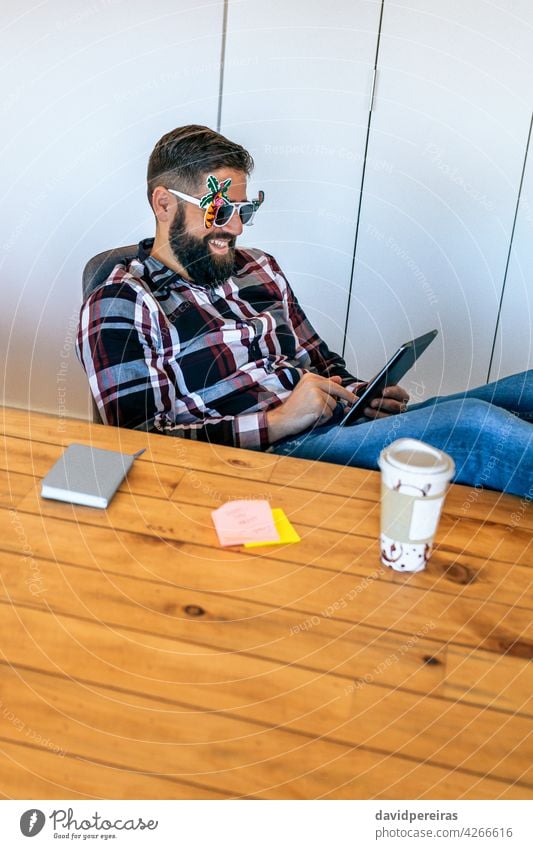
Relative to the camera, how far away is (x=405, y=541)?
1083 mm

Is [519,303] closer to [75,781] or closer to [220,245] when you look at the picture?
[220,245]

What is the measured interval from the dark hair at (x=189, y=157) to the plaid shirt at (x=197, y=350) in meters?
0.15

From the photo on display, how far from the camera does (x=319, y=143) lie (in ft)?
8.67

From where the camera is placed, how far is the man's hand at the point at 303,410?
5.71 feet

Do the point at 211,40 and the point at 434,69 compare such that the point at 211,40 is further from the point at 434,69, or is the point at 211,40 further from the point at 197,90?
the point at 434,69

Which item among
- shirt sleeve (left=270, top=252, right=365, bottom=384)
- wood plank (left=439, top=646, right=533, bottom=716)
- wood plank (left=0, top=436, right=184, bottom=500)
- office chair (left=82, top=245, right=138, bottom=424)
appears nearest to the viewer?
wood plank (left=439, top=646, right=533, bottom=716)

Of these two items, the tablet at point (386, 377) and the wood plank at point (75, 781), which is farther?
the tablet at point (386, 377)

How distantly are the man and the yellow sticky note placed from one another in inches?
11.4

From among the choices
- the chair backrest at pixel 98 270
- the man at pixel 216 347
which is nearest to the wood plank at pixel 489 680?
the man at pixel 216 347

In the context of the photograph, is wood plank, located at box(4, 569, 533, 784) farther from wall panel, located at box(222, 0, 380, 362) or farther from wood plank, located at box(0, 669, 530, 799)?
wall panel, located at box(222, 0, 380, 362)

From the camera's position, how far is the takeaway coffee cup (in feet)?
3.43

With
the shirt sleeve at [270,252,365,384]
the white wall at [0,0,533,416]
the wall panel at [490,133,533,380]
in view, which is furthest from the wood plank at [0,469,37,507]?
the wall panel at [490,133,533,380]
